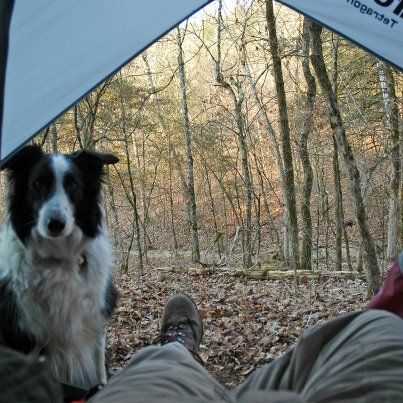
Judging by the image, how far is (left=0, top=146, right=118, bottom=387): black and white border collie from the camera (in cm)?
239

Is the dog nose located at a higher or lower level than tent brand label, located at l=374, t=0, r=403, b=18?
lower

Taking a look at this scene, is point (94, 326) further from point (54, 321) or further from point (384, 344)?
point (384, 344)

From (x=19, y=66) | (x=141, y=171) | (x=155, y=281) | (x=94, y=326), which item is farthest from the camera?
(x=141, y=171)

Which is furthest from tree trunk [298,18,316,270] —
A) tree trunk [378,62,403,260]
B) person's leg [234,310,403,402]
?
person's leg [234,310,403,402]

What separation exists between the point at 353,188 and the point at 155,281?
4170mm

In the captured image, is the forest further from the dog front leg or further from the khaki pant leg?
the khaki pant leg

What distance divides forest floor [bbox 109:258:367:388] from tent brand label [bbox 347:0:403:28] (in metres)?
2.39

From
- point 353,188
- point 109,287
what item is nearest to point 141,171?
point 353,188

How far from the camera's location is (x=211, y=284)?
685 centimetres

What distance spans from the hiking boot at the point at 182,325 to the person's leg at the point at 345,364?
4.24ft

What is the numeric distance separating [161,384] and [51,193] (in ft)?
5.58

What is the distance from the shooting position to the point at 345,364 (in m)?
1.05

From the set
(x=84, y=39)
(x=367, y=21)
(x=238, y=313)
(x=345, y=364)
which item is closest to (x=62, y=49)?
(x=84, y=39)

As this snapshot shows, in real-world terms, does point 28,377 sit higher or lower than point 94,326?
higher
